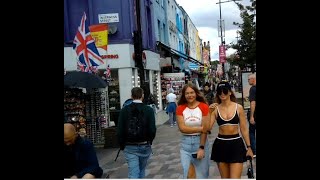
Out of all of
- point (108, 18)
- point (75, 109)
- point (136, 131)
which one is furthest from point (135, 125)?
point (108, 18)

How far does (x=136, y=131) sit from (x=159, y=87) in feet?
1.77

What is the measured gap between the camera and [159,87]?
12.8 ft

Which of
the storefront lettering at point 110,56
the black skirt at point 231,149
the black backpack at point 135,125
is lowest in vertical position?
the black skirt at point 231,149

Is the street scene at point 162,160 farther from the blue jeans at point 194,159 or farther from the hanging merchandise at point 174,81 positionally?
the hanging merchandise at point 174,81

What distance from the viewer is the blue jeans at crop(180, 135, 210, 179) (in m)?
3.43

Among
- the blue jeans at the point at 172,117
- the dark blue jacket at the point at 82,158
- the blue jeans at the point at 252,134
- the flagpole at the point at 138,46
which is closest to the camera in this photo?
the dark blue jacket at the point at 82,158

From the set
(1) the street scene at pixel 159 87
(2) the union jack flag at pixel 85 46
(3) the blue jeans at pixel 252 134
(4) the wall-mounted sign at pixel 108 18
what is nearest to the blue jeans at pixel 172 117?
(1) the street scene at pixel 159 87

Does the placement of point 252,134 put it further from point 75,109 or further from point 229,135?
point 75,109

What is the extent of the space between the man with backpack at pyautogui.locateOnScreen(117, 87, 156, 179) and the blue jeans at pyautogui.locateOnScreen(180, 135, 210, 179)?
29 cm

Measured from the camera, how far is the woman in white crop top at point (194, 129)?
11.2 feet

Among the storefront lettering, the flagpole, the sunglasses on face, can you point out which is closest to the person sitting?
the storefront lettering
